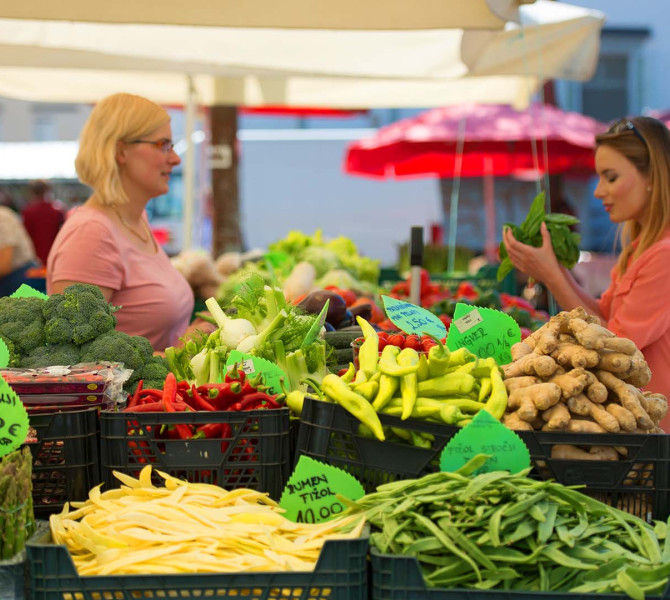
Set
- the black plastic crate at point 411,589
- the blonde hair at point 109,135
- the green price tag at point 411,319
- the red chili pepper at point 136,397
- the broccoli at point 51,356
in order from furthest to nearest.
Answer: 1. the blonde hair at point 109,135
2. the green price tag at point 411,319
3. the broccoli at point 51,356
4. the red chili pepper at point 136,397
5. the black plastic crate at point 411,589

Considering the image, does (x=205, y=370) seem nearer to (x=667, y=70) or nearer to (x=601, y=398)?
(x=601, y=398)

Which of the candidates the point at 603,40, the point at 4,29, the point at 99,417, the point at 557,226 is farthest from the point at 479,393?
the point at 603,40

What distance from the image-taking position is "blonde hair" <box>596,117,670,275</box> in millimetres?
3504

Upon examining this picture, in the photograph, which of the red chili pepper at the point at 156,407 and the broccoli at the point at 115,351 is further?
the broccoli at the point at 115,351

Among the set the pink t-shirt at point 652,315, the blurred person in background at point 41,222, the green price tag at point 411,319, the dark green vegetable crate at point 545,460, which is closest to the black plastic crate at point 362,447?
the dark green vegetable crate at point 545,460

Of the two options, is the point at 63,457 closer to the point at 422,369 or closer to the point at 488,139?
the point at 422,369

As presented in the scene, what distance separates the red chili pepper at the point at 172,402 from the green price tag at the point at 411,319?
27.4 inches

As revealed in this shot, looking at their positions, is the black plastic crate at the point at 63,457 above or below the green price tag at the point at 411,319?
below

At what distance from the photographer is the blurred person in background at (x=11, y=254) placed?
6621 millimetres

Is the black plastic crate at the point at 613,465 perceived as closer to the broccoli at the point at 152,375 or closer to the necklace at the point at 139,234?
the broccoli at the point at 152,375

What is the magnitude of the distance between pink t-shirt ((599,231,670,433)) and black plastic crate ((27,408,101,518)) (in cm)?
210

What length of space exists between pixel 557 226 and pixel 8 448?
279 centimetres

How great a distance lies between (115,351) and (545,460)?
4.24 ft

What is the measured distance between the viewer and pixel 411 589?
1666 millimetres
